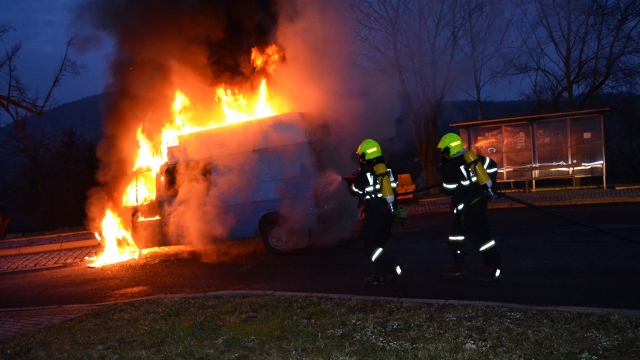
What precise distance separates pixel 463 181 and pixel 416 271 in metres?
1.66

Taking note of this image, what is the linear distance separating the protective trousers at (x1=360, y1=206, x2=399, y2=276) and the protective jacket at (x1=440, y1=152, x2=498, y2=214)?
84cm

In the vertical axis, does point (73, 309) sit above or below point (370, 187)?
below

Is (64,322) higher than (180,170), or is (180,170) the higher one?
(180,170)

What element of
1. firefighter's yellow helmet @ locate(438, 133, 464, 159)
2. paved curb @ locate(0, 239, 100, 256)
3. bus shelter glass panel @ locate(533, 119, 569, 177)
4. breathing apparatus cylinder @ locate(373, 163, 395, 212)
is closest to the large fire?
paved curb @ locate(0, 239, 100, 256)

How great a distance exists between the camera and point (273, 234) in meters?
10.9

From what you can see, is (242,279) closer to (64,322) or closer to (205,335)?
(64,322)

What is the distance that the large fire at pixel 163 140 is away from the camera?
12.4 meters

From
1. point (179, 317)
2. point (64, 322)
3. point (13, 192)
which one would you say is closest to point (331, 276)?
point (179, 317)

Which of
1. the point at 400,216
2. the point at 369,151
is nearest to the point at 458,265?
the point at 400,216

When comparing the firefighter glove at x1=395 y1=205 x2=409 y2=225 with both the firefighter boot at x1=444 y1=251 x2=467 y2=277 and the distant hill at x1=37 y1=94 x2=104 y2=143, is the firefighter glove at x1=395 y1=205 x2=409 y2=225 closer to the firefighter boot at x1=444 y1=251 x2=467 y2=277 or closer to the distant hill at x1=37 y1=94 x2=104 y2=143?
the firefighter boot at x1=444 y1=251 x2=467 y2=277

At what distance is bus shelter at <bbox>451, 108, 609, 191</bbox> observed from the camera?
65.0 ft

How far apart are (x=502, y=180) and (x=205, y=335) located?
1713 cm

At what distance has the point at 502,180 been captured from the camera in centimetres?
2095

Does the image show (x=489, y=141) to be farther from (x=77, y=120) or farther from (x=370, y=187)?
(x=77, y=120)
